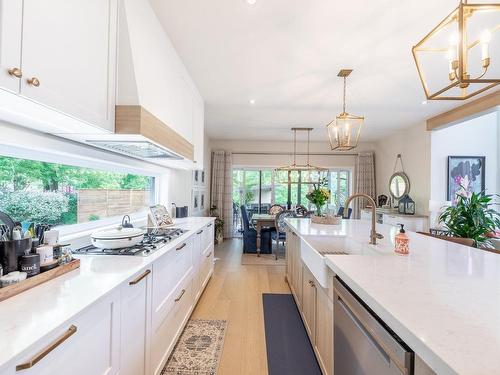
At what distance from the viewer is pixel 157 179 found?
334 centimetres

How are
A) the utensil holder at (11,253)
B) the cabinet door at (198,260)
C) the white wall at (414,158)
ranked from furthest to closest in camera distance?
the white wall at (414,158)
the cabinet door at (198,260)
the utensil holder at (11,253)

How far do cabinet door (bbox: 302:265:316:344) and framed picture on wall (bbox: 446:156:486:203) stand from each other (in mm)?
3783

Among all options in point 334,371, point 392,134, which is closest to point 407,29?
point 334,371

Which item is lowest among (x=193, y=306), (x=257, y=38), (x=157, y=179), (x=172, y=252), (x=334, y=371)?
(x=193, y=306)

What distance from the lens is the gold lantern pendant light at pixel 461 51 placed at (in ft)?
3.45

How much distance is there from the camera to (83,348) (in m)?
0.92

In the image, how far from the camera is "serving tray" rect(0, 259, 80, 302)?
91 cm

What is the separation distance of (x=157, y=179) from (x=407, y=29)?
3.09 meters

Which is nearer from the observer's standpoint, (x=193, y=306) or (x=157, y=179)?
(x=193, y=306)

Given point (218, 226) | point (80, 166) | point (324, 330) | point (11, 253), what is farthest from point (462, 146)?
point (11, 253)

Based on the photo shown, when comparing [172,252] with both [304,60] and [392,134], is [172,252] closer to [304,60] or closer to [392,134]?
[304,60]

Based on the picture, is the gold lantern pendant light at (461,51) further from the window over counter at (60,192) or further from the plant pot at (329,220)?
the window over counter at (60,192)

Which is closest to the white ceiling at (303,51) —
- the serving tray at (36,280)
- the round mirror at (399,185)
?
the round mirror at (399,185)

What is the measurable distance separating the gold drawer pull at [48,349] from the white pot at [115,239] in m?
0.85
